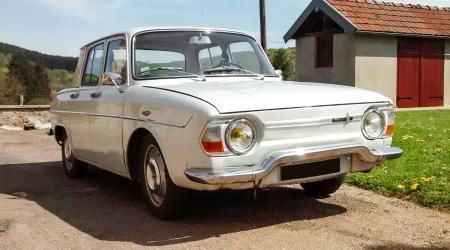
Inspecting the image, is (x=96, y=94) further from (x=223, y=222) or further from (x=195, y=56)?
(x=223, y=222)

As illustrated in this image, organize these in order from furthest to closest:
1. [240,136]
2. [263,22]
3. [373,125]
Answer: [263,22], [373,125], [240,136]

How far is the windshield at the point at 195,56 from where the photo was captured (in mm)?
5355

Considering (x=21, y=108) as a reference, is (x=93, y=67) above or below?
above

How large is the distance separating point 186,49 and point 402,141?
184 inches

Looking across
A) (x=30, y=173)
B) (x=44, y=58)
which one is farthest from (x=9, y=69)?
(x=30, y=173)

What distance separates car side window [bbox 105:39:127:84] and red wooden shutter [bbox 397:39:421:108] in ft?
53.6

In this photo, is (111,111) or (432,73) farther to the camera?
(432,73)

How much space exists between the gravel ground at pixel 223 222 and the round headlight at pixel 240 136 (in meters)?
0.69

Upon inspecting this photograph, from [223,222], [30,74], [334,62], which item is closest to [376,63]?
[334,62]

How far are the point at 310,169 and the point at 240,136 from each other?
0.67m

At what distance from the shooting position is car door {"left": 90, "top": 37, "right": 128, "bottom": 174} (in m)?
5.27

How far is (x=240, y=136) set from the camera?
13.2 feet

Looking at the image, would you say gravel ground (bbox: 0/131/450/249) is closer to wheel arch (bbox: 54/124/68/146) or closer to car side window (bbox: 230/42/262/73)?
wheel arch (bbox: 54/124/68/146)

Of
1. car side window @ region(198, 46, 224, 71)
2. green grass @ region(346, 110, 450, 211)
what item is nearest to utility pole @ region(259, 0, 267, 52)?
green grass @ region(346, 110, 450, 211)
